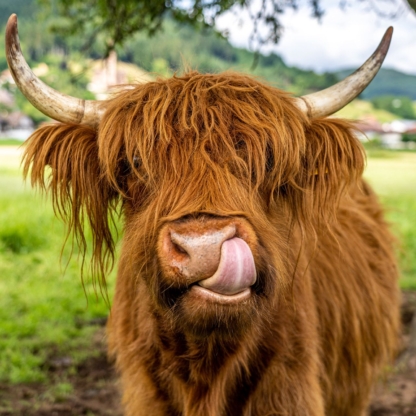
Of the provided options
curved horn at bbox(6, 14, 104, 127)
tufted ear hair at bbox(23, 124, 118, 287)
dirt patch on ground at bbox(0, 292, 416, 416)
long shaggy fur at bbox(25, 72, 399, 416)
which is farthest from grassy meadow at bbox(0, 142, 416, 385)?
curved horn at bbox(6, 14, 104, 127)

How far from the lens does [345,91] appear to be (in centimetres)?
218

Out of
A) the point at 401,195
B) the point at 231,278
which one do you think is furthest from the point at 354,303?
the point at 401,195

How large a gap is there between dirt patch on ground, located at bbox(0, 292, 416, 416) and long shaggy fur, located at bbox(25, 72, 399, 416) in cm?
129

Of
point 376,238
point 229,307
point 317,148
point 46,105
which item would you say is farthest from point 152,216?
point 376,238

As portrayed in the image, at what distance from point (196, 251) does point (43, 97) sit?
98 cm

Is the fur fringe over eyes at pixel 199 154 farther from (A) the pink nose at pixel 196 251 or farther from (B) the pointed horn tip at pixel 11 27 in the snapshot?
(B) the pointed horn tip at pixel 11 27

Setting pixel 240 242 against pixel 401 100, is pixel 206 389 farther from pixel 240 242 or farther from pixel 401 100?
pixel 401 100

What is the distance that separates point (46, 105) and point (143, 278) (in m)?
0.78

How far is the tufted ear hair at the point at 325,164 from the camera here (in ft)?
7.39

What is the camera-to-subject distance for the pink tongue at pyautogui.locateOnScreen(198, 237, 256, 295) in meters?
1.55

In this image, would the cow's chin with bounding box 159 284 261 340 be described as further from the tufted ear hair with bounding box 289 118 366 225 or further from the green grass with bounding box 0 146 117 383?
the green grass with bounding box 0 146 117 383

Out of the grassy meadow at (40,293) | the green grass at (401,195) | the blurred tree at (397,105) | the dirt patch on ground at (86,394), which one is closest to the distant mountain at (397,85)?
the blurred tree at (397,105)

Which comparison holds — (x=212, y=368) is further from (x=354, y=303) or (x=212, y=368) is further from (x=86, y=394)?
(x=86, y=394)

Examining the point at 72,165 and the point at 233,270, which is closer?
the point at 233,270
